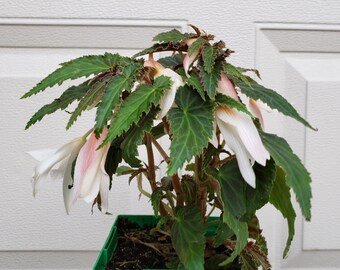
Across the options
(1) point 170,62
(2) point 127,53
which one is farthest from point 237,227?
(2) point 127,53

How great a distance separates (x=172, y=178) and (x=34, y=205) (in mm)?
463

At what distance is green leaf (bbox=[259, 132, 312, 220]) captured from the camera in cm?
50

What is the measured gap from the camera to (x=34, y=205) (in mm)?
1020

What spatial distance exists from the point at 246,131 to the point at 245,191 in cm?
7

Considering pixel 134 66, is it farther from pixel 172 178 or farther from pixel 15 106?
pixel 15 106

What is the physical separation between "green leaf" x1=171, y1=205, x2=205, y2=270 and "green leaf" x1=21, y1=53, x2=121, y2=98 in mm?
199

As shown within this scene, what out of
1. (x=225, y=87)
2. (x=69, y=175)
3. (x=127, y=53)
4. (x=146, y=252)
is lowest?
(x=146, y=252)

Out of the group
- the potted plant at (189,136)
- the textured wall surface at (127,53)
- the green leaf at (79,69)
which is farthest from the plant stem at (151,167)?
the textured wall surface at (127,53)

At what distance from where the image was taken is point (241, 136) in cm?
52

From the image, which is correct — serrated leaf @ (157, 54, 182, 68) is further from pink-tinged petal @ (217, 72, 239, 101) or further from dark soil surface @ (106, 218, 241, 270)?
dark soil surface @ (106, 218, 241, 270)

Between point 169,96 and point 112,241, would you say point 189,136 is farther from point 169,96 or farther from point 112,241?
point 112,241

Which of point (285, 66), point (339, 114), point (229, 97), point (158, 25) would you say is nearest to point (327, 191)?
point (339, 114)

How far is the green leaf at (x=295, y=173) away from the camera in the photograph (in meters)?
0.50

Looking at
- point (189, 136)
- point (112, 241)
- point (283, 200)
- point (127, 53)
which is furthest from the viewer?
point (127, 53)
